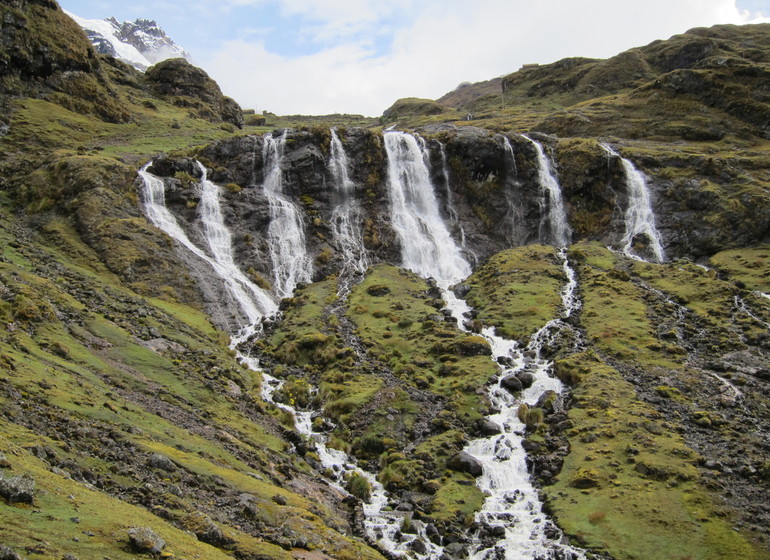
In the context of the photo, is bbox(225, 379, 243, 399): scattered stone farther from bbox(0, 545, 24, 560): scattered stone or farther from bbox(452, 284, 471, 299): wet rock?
bbox(452, 284, 471, 299): wet rock

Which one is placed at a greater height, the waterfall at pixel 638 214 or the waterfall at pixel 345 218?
the waterfall at pixel 638 214

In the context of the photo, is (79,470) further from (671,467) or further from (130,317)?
(671,467)

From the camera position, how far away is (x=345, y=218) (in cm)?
6812

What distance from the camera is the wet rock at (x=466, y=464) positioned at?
29.0 m

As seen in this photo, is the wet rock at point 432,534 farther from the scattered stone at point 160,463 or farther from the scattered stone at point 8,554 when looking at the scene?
the scattered stone at point 8,554

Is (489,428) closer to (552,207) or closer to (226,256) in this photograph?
(226,256)

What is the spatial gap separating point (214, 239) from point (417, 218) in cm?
2697

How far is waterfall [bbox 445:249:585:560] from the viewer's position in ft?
77.3

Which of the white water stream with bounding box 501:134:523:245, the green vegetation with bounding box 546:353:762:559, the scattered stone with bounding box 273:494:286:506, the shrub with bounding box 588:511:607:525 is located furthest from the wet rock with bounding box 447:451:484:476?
the white water stream with bounding box 501:134:523:245

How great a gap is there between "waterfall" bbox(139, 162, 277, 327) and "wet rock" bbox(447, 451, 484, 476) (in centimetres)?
2581

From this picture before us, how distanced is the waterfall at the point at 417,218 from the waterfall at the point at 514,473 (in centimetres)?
1969

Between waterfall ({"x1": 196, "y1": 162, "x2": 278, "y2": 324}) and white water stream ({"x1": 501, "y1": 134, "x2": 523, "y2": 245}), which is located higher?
white water stream ({"x1": 501, "y1": 134, "x2": 523, "y2": 245})

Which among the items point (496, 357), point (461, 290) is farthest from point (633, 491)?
point (461, 290)

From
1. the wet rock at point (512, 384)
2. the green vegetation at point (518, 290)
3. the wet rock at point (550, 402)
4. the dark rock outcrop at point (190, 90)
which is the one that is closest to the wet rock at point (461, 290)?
the green vegetation at point (518, 290)
